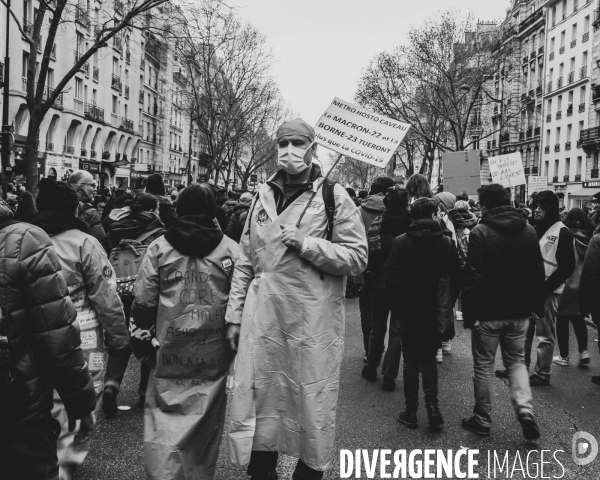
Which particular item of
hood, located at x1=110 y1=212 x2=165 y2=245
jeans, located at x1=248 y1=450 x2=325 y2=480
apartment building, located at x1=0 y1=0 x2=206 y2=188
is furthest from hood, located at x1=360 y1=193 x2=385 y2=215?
apartment building, located at x1=0 y1=0 x2=206 y2=188

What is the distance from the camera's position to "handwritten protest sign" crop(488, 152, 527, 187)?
14125 millimetres

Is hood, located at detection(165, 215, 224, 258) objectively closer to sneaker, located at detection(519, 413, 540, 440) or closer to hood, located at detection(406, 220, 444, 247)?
hood, located at detection(406, 220, 444, 247)

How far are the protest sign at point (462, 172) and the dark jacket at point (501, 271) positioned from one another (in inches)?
458

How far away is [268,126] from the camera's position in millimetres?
49875

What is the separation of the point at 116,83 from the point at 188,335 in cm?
4669

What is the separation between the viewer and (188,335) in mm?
3668

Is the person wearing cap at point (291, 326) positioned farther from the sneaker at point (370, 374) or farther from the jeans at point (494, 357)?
the sneaker at point (370, 374)

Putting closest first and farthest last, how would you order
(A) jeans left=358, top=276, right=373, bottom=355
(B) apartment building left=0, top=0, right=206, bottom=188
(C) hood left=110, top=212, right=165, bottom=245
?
(C) hood left=110, top=212, right=165, bottom=245 < (A) jeans left=358, top=276, right=373, bottom=355 < (B) apartment building left=0, top=0, right=206, bottom=188

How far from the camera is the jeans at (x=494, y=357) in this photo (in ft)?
16.1

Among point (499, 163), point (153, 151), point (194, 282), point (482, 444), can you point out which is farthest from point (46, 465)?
point (153, 151)

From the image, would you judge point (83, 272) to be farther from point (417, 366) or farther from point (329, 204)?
point (417, 366)

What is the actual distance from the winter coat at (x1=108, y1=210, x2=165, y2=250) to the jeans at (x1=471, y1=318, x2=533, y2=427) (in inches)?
115

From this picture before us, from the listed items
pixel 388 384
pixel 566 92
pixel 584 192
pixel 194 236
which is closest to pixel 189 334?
pixel 194 236

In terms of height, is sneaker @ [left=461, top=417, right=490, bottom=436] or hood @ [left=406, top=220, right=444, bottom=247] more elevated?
hood @ [left=406, top=220, right=444, bottom=247]
